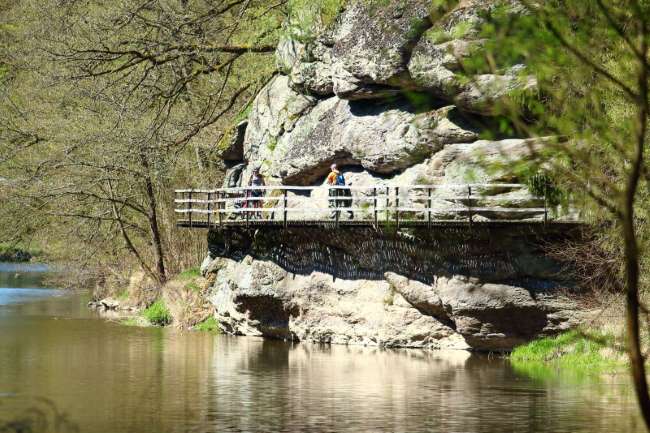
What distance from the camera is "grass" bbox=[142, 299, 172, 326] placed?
39.2m

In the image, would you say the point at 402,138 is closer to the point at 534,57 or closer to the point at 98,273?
the point at 98,273

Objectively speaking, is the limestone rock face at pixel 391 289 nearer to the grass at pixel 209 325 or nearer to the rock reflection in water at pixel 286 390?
the rock reflection in water at pixel 286 390

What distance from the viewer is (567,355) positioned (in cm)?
2720

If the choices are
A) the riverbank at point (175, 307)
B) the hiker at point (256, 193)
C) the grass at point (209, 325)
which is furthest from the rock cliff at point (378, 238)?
the riverbank at point (175, 307)

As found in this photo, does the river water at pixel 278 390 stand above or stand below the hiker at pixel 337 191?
below

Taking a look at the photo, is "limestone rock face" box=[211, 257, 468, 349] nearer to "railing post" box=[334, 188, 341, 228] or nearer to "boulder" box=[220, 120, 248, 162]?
"railing post" box=[334, 188, 341, 228]

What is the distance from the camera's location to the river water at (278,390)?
1920 cm

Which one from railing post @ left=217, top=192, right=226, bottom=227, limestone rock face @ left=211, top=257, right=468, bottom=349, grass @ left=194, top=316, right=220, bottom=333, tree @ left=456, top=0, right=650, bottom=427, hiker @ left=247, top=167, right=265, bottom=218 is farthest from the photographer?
grass @ left=194, top=316, right=220, bottom=333

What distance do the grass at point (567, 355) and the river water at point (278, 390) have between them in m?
0.67

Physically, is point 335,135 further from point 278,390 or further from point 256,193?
point 278,390

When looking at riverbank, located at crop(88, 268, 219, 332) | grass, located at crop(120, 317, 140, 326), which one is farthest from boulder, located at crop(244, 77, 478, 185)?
grass, located at crop(120, 317, 140, 326)

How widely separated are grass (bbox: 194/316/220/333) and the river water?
3222 millimetres

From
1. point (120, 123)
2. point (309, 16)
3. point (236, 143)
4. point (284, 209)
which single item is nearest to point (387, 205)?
point (284, 209)

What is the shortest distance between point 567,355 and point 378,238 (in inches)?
249
